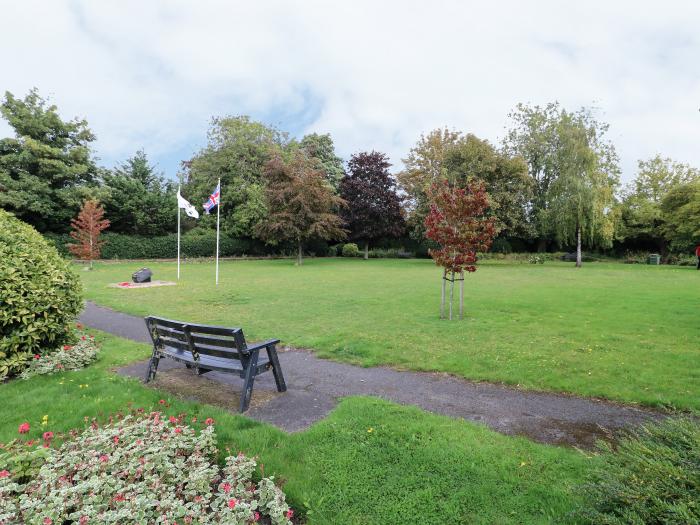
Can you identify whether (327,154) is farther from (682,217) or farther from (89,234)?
(682,217)

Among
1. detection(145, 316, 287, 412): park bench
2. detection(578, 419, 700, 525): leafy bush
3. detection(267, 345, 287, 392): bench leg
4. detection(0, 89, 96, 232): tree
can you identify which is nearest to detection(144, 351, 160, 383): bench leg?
detection(145, 316, 287, 412): park bench

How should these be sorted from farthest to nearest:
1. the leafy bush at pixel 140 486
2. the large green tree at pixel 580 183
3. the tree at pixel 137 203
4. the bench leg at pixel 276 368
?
1. the tree at pixel 137 203
2. the large green tree at pixel 580 183
3. the bench leg at pixel 276 368
4. the leafy bush at pixel 140 486

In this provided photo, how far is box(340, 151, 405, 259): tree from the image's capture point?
38.5 metres

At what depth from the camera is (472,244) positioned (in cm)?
966

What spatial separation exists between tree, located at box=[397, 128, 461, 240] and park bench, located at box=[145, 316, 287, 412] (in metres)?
28.0

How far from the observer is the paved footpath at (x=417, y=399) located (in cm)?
398

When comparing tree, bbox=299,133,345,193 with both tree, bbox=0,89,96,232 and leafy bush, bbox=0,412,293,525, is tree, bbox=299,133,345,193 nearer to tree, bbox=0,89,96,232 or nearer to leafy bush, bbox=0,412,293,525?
tree, bbox=0,89,96,232

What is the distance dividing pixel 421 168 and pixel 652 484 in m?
34.3

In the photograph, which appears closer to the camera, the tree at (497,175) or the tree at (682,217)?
the tree at (497,175)

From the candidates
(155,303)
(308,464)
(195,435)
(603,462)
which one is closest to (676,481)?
(603,462)

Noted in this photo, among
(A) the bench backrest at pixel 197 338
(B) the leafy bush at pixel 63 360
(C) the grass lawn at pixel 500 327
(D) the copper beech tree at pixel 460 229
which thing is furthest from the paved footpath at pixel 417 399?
(D) the copper beech tree at pixel 460 229

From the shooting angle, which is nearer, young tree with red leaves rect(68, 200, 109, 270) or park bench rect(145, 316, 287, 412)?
park bench rect(145, 316, 287, 412)

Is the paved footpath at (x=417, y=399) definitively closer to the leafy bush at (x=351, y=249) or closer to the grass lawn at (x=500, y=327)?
the grass lawn at (x=500, y=327)

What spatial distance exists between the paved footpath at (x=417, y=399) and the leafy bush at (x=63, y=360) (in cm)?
72
